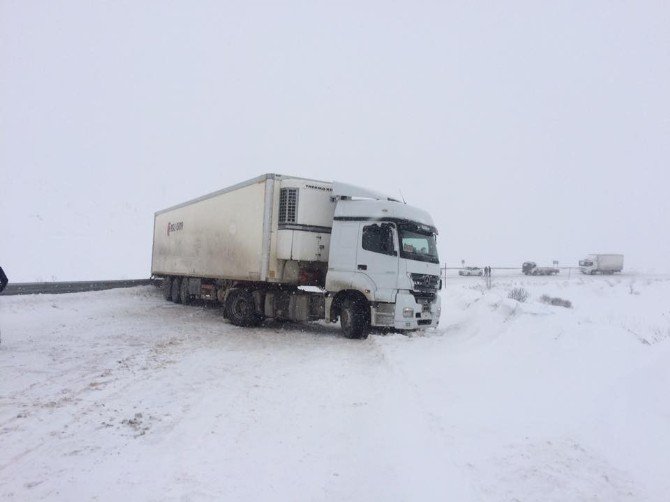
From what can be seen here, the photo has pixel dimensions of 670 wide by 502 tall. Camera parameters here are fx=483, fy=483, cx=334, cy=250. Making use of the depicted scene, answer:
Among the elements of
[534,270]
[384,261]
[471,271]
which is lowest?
[471,271]

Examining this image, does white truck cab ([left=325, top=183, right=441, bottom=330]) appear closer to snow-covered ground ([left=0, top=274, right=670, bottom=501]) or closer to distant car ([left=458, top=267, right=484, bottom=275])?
snow-covered ground ([left=0, top=274, right=670, bottom=501])

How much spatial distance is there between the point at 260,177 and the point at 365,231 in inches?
126

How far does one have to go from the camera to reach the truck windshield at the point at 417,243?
11.3 meters

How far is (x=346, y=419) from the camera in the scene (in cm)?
542

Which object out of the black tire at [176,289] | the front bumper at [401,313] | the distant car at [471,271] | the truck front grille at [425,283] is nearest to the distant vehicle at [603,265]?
the distant car at [471,271]

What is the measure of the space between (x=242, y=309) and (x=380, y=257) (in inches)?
181

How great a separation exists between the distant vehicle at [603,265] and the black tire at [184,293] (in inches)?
1501

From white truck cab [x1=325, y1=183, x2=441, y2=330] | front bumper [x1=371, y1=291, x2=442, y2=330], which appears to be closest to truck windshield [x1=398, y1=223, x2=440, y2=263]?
white truck cab [x1=325, y1=183, x2=441, y2=330]

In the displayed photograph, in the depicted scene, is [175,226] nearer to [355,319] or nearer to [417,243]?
[355,319]

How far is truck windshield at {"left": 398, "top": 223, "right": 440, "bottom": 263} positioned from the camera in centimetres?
1130

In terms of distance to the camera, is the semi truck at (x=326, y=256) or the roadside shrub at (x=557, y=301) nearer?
the semi truck at (x=326, y=256)

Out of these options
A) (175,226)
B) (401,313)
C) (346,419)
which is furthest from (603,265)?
(346,419)

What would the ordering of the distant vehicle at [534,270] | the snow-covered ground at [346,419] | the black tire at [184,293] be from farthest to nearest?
the distant vehicle at [534,270], the black tire at [184,293], the snow-covered ground at [346,419]

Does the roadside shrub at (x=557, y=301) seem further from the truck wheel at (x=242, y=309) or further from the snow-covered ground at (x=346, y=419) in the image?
the truck wheel at (x=242, y=309)
